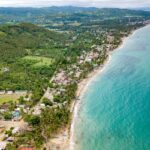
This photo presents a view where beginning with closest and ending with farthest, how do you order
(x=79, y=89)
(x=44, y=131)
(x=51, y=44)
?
1. (x=44, y=131)
2. (x=79, y=89)
3. (x=51, y=44)

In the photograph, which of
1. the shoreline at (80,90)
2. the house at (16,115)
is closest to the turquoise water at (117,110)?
the shoreline at (80,90)

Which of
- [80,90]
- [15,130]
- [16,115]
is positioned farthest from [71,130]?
[80,90]

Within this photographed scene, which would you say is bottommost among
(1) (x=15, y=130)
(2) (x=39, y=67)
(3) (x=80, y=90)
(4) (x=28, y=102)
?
(1) (x=15, y=130)

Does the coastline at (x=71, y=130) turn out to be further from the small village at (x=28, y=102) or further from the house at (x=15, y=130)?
the house at (x=15, y=130)

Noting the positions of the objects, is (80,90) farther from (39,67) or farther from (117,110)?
(39,67)

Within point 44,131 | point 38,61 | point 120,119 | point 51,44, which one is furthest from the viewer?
point 51,44

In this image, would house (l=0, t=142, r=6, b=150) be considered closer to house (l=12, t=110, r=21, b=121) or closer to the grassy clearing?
house (l=12, t=110, r=21, b=121)

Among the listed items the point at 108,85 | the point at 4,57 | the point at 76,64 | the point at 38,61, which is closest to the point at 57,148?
the point at 108,85

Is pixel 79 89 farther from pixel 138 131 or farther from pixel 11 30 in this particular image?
pixel 11 30

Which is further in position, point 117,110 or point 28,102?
point 28,102
